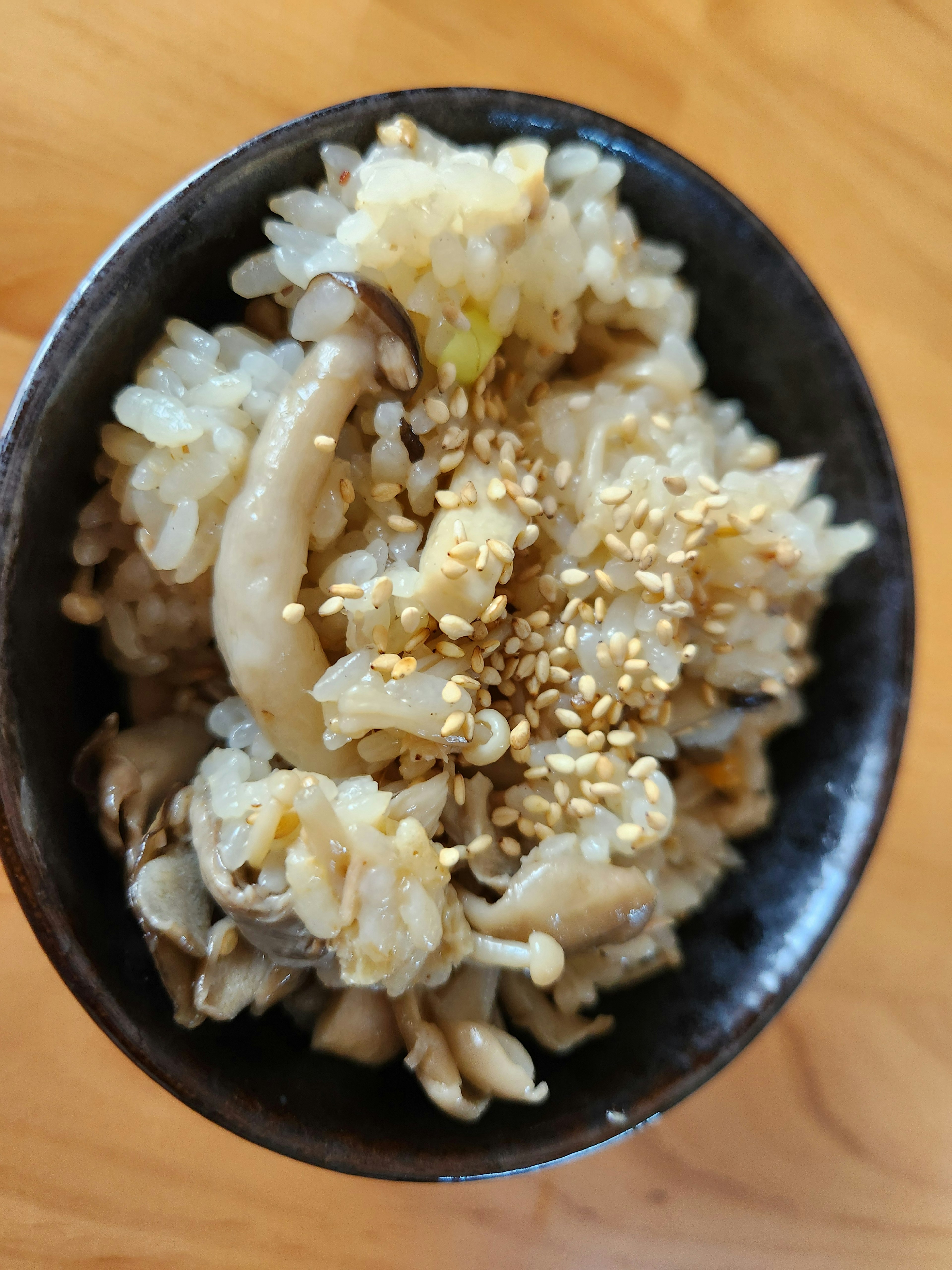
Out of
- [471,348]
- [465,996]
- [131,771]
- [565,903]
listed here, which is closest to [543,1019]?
[465,996]

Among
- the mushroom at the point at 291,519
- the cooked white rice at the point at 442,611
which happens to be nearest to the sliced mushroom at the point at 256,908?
the cooked white rice at the point at 442,611

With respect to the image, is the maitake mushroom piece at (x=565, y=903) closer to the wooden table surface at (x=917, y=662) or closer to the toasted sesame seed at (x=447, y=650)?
the toasted sesame seed at (x=447, y=650)

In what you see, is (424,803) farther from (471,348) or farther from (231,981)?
(471,348)

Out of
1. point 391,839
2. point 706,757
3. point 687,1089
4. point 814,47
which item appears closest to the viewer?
point 391,839

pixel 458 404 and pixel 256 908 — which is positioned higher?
pixel 458 404

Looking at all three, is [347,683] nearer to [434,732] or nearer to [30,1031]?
[434,732]

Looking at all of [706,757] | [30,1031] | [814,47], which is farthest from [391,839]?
[814,47]
